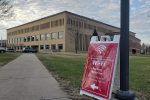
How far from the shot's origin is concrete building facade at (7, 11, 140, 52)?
105 m

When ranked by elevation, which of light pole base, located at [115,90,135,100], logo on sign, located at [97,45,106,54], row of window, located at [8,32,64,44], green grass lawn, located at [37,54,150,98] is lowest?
green grass lawn, located at [37,54,150,98]

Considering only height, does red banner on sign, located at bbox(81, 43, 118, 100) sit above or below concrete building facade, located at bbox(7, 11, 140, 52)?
below

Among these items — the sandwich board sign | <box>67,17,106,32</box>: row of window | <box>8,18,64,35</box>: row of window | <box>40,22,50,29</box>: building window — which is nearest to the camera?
the sandwich board sign

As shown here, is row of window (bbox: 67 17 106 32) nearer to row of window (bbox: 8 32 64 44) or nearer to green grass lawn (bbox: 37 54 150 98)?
row of window (bbox: 8 32 64 44)

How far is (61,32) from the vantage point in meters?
108

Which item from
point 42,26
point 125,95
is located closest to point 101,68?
point 125,95

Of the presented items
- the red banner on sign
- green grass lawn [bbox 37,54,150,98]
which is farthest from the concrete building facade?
the red banner on sign

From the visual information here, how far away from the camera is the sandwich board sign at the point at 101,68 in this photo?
20.0 feet

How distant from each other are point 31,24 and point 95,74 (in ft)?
419

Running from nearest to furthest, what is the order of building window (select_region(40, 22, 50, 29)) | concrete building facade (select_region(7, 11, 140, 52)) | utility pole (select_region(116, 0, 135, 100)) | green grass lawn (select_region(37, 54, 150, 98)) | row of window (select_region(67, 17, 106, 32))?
utility pole (select_region(116, 0, 135, 100)) → green grass lawn (select_region(37, 54, 150, 98)) → concrete building facade (select_region(7, 11, 140, 52)) → row of window (select_region(67, 17, 106, 32)) → building window (select_region(40, 22, 50, 29))

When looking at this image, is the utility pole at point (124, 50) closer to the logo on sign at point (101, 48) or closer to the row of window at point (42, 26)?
the logo on sign at point (101, 48)

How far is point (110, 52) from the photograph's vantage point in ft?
20.4

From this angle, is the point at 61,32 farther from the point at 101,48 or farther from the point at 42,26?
the point at 101,48

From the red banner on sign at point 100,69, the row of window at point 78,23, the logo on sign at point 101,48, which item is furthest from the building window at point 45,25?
the logo on sign at point 101,48
